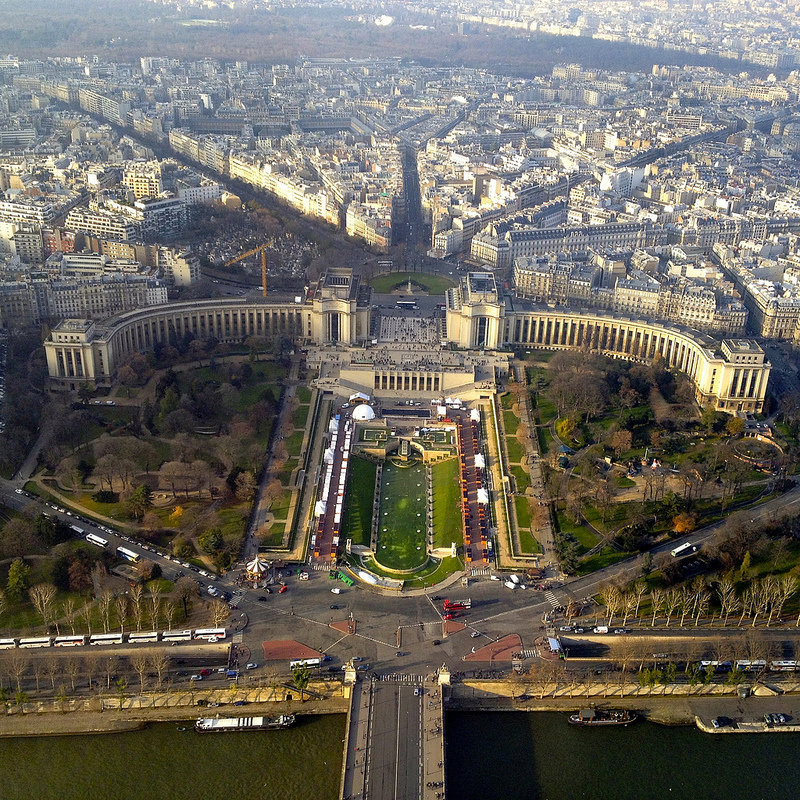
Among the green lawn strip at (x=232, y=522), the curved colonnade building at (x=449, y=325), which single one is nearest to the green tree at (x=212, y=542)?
the green lawn strip at (x=232, y=522)

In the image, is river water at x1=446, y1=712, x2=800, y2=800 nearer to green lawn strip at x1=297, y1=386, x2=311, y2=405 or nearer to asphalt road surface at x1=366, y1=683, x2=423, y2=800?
asphalt road surface at x1=366, y1=683, x2=423, y2=800

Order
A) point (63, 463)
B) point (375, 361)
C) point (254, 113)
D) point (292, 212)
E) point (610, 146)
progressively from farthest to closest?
point (254, 113) → point (610, 146) → point (292, 212) → point (375, 361) → point (63, 463)

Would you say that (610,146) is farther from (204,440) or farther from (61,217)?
(204,440)

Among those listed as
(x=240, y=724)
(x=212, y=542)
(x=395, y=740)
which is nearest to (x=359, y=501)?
(x=212, y=542)

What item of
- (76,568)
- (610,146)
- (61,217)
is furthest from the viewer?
(610,146)

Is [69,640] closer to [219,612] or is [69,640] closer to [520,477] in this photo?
[219,612]

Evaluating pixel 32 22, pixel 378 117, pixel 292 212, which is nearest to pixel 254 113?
pixel 378 117

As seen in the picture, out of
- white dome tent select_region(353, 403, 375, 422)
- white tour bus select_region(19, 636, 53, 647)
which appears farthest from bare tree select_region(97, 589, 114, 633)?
white dome tent select_region(353, 403, 375, 422)
